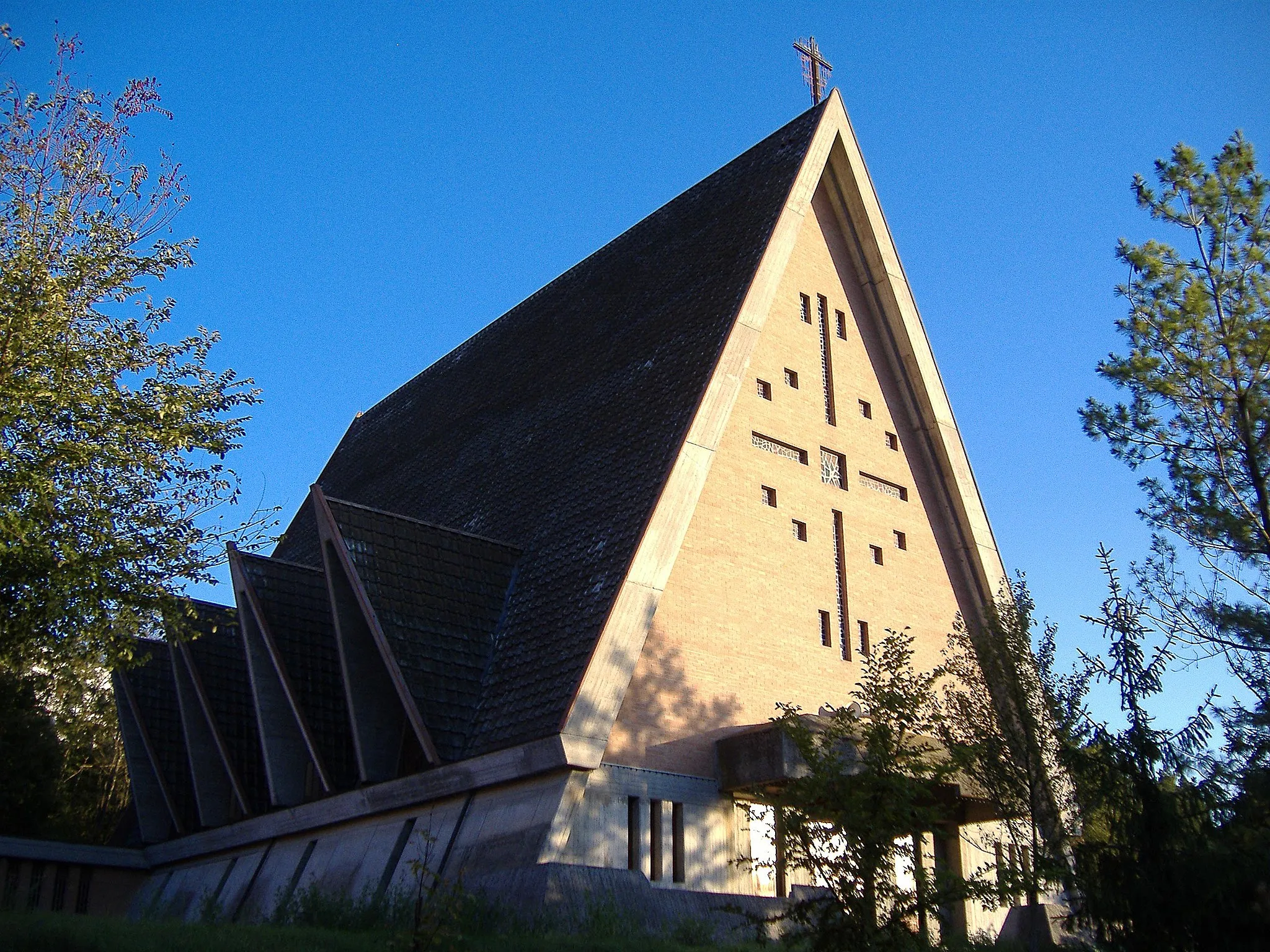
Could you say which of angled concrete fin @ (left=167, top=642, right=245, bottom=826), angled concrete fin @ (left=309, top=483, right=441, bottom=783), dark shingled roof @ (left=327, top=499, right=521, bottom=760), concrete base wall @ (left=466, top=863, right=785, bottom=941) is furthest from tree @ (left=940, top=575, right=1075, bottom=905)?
angled concrete fin @ (left=167, top=642, right=245, bottom=826)

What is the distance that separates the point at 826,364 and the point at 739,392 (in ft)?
9.39

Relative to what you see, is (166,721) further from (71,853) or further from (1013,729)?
(1013,729)

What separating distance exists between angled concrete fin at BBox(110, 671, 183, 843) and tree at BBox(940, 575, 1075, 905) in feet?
49.4

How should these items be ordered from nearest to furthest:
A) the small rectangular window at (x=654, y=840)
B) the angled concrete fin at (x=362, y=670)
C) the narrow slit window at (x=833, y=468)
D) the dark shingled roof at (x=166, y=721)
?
the small rectangular window at (x=654, y=840) < the angled concrete fin at (x=362, y=670) < the narrow slit window at (x=833, y=468) < the dark shingled roof at (x=166, y=721)

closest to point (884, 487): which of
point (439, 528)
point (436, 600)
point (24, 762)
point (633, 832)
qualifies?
point (439, 528)

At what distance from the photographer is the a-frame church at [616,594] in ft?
50.1

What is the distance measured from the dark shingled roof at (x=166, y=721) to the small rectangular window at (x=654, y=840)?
1108 cm

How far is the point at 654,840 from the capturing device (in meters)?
15.3

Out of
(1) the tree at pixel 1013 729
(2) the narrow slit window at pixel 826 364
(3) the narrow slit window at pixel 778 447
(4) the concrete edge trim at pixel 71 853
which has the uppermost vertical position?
(2) the narrow slit window at pixel 826 364

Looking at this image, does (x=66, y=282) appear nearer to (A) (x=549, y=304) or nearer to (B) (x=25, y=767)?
(A) (x=549, y=304)

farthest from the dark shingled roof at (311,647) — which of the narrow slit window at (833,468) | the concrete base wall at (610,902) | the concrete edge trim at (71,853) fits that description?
the narrow slit window at (833,468)

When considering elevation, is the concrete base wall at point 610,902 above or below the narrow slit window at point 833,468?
below

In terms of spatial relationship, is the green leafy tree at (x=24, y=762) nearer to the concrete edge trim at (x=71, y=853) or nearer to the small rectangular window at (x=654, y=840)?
the concrete edge trim at (x=71, y=853)

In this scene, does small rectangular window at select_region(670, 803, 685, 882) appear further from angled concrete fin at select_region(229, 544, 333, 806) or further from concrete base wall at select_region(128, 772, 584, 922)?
angled concrete fin at select_region(229, 544, 333, 806)
